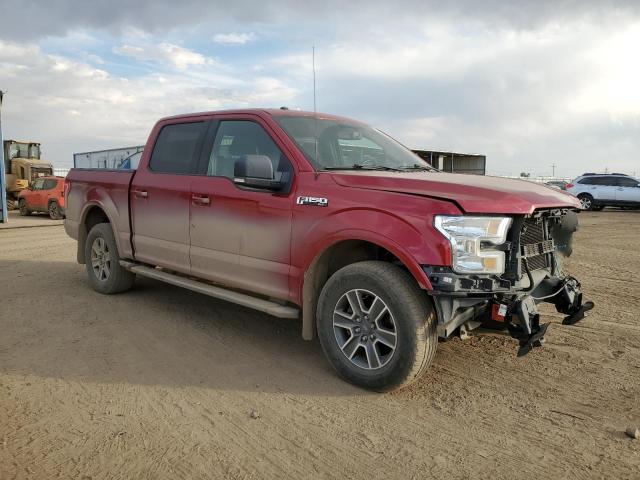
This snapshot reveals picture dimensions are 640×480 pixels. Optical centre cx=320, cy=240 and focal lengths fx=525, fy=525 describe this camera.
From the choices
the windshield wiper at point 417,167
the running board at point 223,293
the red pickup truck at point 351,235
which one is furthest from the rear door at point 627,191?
the running board at point 223,293

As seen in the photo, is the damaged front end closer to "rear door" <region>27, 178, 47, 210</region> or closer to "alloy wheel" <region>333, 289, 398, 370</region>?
"alloy wheel" <region>333, 289, 398, 370</region>

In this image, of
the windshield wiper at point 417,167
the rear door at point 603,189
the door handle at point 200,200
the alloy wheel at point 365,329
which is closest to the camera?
the alloy wheel at point 365,329

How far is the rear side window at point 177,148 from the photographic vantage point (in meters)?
5.21

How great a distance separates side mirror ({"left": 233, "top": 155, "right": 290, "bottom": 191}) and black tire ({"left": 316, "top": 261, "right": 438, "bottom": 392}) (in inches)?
35.6

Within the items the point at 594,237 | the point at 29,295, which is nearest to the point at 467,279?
the point at 29,295

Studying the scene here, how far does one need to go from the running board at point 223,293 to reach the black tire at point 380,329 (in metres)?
0.33

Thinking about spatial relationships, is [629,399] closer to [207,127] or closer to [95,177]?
[207,127]

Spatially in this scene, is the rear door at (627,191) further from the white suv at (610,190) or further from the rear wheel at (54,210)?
the rear wheel at (54,210)

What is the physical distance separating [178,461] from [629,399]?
9.64ft

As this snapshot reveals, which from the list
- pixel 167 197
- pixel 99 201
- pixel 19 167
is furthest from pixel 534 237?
pixel 19 167

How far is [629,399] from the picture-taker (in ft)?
11.6

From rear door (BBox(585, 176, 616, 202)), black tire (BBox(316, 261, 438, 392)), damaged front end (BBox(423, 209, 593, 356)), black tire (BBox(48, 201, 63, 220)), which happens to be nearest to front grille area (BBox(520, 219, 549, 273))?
damaged front end (BBox(423, 209, 593, 356))

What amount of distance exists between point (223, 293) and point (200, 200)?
902 millimetres

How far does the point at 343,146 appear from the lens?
4.63m
